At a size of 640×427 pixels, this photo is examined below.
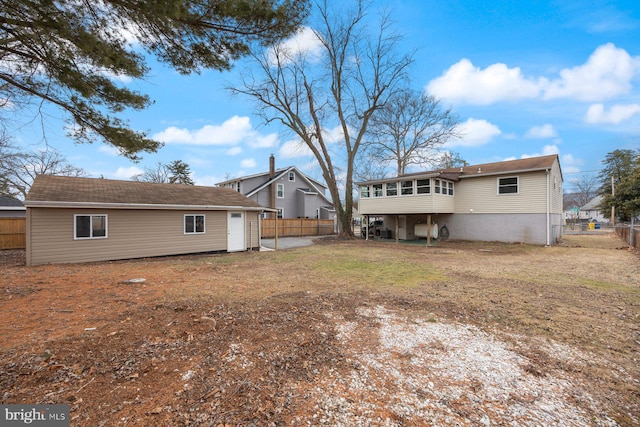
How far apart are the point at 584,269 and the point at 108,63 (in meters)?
13.3

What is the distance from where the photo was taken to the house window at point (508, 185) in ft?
49.4

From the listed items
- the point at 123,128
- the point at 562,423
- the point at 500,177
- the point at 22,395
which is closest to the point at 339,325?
the point at 562,423

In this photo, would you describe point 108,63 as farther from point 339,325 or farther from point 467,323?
→ point 467,323

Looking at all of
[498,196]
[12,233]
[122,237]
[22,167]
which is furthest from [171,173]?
[498,196]

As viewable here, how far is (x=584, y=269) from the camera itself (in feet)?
27.7

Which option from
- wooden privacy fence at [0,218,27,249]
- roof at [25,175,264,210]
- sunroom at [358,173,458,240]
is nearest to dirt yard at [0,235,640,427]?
roof at [25,175,264,210]

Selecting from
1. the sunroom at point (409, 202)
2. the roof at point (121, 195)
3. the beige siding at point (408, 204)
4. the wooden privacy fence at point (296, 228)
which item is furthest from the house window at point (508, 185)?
the wooden privacy fence at point (296, 228)

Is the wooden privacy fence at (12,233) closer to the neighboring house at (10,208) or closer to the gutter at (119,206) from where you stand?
the gutter at (119,206)

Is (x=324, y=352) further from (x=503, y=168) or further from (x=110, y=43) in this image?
(x=503, y=168)

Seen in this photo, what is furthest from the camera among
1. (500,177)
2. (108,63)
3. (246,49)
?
(500,177)

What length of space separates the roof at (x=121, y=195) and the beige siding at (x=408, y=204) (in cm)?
822

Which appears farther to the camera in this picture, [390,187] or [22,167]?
[22,167]

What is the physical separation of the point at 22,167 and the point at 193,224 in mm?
24580

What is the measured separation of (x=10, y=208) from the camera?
67.7ft
